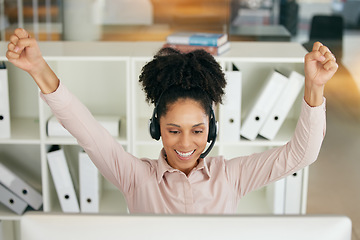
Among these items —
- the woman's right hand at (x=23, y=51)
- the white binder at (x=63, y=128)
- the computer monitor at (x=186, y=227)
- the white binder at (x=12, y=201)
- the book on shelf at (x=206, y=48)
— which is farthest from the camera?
the white binder at (x=12, y=201)

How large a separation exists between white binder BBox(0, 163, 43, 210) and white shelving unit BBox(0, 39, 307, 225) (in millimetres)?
84

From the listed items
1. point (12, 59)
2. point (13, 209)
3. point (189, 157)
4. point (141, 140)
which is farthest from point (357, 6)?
point (12, 59)

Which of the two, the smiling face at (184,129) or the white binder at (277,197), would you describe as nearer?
the smiling face at (184,129)

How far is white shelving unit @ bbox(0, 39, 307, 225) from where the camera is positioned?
2.95 m

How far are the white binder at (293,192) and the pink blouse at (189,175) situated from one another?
1.33 metres

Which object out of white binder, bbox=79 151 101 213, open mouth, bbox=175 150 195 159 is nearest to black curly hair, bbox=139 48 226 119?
open mouth, bbox=175 150 195 159

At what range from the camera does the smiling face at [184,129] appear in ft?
5.24

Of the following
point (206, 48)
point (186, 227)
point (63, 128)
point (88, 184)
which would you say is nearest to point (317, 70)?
point (186, 227)

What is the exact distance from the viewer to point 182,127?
160 cm

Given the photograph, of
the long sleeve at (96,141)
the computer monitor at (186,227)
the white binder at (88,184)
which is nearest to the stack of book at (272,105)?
the white binder at (88,184)

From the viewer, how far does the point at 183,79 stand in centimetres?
165

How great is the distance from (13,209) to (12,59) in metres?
1.83

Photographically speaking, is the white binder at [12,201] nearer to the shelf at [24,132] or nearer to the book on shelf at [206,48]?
the shelf at [24,132]

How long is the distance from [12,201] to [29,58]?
1.80 metres
